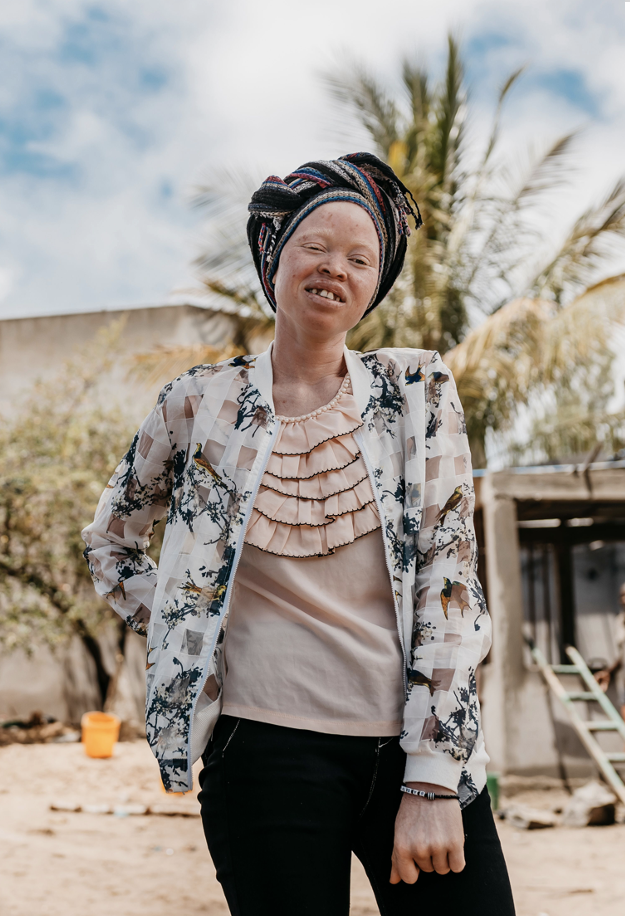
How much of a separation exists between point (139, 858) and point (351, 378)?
5.44 metres

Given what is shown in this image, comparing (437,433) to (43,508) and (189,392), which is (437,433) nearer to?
(189,392)

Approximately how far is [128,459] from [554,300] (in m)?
8.82

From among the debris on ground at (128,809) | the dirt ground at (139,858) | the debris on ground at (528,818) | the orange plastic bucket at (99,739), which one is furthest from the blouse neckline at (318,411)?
the orange plastic bucket at (99,739)

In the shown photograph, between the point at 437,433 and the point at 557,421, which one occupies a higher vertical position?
the point at 557,421

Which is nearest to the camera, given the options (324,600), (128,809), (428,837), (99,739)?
(428,837)

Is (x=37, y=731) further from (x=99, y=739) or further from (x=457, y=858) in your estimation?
(x=457, y=858)

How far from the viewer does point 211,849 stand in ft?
4.47

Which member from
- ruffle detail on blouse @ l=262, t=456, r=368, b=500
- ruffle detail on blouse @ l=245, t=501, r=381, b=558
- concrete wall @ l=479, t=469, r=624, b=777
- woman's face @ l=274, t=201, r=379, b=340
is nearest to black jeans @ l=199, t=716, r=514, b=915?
ruffle detail on blouse @ l=245, t=501, r=381, b=558

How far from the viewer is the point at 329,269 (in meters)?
1.46

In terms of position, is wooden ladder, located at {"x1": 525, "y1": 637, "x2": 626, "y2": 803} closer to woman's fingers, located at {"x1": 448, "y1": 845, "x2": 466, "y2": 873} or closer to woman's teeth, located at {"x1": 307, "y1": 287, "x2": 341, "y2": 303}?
woman's fingers, located at {"x1": 448, "y1": 845, "x2": 466, "y2": 873}

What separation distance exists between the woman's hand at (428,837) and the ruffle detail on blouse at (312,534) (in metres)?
0.39

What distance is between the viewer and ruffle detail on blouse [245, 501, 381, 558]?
1373mm

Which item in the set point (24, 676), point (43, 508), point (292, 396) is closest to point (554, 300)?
point (43, 508)

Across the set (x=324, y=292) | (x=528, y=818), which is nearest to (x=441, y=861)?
(x=324, y=292)
